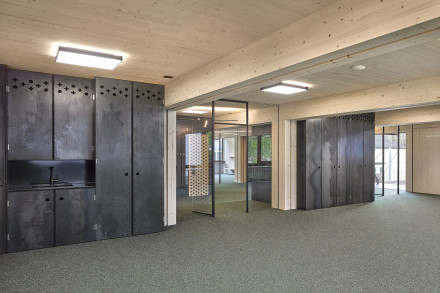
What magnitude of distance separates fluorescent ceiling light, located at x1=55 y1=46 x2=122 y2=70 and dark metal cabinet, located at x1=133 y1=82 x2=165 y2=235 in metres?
1.27

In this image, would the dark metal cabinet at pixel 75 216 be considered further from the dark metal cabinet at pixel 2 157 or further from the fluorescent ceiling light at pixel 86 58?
the fluorescent ceiling light at pixel 86 58

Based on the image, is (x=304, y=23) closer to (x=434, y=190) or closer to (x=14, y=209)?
(x=14, y=209)

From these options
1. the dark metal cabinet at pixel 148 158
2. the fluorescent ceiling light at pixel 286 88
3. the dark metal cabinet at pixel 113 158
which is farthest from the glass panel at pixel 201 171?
the dark metal cabinet at pixel 113 158

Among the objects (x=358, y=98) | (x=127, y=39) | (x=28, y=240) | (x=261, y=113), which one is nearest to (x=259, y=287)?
(x=127, y=39)

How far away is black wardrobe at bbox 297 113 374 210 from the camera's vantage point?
755 centimetres

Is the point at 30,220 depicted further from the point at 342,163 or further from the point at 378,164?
the point at 378,164

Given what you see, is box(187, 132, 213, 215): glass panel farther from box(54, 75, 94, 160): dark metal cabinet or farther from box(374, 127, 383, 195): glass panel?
box(374, 127, 383, 195): glass panel

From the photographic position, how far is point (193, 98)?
467 centimetres

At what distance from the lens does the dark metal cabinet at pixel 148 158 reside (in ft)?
17.3

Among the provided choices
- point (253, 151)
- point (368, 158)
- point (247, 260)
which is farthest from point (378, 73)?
point (368, 158)

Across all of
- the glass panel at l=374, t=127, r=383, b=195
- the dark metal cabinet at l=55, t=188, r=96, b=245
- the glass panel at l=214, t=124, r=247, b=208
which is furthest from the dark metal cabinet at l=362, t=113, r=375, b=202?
the dark metal cabinet at l=55, t=188, r=96, b=245

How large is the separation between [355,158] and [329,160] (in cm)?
109

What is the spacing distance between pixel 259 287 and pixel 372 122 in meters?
7.28

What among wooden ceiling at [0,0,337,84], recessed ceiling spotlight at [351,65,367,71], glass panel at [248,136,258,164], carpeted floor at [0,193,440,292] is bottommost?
carpeted floor at [0,193,440,292]
